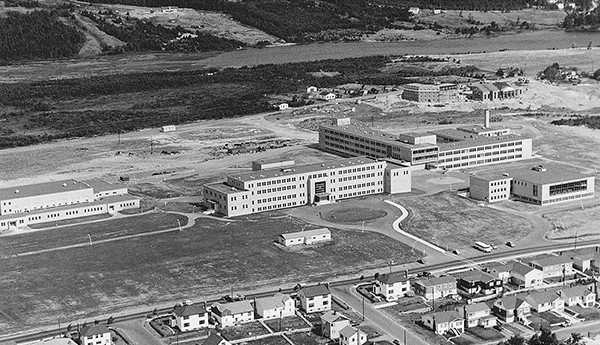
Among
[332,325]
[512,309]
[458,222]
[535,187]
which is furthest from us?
[535,187]

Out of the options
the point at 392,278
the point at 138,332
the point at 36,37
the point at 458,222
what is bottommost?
the point at 458,222

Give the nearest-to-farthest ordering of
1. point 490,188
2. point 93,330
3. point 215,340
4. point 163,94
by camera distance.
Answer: point 215,340 < point 93,330 < point 490,188 < point 163,94

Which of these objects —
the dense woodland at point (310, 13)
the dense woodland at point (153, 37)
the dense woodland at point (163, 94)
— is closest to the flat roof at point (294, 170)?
the dense woodland at point (163, 94)

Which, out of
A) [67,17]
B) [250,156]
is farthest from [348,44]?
[250,156]

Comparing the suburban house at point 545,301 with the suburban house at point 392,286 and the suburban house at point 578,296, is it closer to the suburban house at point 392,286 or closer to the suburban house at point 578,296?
→ the suburban house at point 578,296

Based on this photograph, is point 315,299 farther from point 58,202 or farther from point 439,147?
point 439,147

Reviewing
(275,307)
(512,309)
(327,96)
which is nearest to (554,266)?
(512,309)
